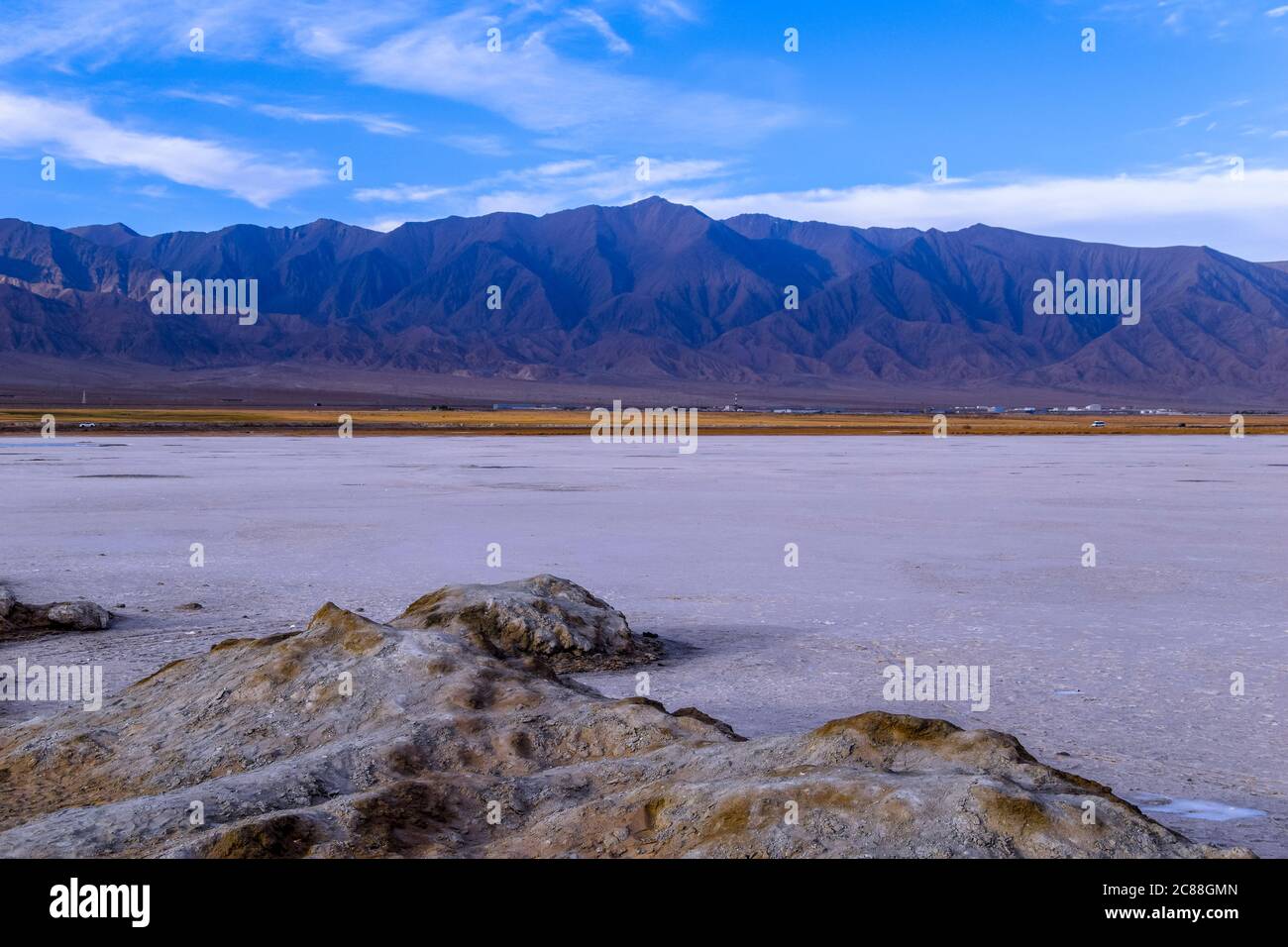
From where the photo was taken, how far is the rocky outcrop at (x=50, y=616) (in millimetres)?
10297

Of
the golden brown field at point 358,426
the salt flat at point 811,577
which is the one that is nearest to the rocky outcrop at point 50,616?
the salt flat at point 811,577

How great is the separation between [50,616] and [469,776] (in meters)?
6.27

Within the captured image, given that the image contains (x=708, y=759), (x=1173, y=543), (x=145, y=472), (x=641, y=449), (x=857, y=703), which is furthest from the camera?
(x=641, y=449)

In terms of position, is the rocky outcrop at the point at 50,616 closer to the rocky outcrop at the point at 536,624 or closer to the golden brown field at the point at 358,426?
the rocky outcrop at the point at 536,624

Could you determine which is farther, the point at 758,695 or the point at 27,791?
the point at 758,695

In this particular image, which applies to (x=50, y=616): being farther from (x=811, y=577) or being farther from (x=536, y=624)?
(x=811, y=577)

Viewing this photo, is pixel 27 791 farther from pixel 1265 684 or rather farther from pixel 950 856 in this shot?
pixel 1265 684

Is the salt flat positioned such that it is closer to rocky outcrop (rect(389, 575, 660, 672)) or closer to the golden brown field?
rocky outcrop (rect(389, 575, 660, 672))

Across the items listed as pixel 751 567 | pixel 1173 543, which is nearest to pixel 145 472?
pixel 751 567

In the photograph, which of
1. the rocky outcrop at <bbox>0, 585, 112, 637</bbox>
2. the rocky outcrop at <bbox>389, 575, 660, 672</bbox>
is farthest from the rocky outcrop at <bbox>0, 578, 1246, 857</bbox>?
the rocky outcrop at <bbox>0, 585, 112, 637</bbox>

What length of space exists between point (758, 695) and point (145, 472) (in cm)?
2485

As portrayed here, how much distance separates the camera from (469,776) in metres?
5.72

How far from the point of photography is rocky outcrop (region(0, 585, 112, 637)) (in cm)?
1030
